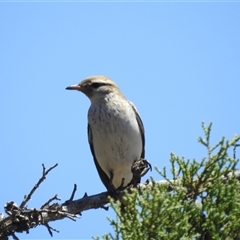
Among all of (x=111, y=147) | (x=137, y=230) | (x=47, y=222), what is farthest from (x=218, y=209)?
(x=111, y=147)

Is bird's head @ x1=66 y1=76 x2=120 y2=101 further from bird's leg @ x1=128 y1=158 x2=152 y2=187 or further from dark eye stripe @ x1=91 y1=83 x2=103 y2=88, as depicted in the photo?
bird's leg @ x1=128 y1=158 x2=152 y2=187

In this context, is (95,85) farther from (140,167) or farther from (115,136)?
(140,167)

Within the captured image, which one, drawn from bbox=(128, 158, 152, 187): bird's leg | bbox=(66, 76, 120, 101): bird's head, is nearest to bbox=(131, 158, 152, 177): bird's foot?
bbox=(128, 158, 152, 187): bird's leg

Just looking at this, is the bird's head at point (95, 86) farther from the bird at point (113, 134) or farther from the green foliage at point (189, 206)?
the green foliage at point (189, 206)

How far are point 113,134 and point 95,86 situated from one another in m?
1.27

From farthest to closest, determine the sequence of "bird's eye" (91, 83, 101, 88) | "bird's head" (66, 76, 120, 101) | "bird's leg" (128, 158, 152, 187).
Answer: "bird's eye" (91, 83, 101, 88)
"bird's head" (66, 76, 120, 101)
"bird's leg" (128, 158, 152, 187)

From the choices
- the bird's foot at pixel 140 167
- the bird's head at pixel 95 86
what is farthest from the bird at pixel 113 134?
the bird's foot at pixel 140 167

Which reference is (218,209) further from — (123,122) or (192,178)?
(123,122)

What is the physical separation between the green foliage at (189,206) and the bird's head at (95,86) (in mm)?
4455

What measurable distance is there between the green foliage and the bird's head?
175 inches

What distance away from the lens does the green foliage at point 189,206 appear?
4.67m

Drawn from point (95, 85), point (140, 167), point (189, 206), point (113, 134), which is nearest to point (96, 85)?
point (95, 85)

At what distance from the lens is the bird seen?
29.8ft

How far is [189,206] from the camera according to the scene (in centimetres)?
504
